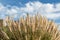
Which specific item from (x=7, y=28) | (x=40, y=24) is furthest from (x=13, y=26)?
(x=40, y=24)

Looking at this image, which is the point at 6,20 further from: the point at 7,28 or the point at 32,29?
the point at 32,29

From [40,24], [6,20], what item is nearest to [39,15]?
[40,24]

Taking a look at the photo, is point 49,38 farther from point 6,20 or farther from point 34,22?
point 6,20

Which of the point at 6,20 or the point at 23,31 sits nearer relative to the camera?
the point at 23,31

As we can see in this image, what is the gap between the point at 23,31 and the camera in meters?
9.63

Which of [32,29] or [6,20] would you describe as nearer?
[32,29]

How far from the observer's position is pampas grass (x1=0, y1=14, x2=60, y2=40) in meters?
9.52

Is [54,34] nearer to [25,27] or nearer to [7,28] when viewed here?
[25,27]

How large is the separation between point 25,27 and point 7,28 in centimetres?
83

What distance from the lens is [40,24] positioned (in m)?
9.80

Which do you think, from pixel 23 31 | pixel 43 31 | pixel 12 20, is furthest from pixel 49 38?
pixel 12 20

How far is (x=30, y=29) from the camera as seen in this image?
9.57 meters

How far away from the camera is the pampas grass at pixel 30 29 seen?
9.52 m

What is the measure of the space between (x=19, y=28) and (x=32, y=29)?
52cm
